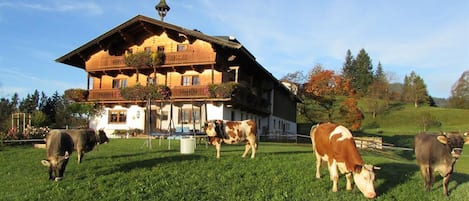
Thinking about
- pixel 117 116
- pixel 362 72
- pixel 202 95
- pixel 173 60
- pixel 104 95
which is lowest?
pixel 117 116

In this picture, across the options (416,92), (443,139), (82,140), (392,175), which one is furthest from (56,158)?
(416,92)

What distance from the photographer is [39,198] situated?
35.1 feet

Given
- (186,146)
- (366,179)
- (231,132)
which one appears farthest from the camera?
(186,146)

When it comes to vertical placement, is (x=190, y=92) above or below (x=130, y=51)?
below

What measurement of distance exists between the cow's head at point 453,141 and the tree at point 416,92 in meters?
93.4

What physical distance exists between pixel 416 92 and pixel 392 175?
95345mm

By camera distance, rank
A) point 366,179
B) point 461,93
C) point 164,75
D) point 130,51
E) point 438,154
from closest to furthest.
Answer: point 366,179, point 438,154, point 164,75, point 130,51, point 461,93

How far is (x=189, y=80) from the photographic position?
35969 millimetres

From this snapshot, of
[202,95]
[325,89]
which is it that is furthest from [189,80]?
[325,89]

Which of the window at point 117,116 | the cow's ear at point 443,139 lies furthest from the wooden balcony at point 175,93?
the cow's ear at point 443,139

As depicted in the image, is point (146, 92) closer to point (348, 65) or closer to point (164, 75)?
point (164, 75)

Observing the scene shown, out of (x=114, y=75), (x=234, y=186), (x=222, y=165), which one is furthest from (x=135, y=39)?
(x=234, y=186)

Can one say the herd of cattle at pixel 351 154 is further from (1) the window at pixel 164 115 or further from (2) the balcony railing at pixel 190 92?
(1) the window at pixel 164 115

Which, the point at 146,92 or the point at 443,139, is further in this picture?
the point at 146,92
